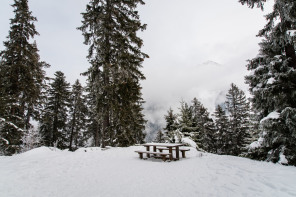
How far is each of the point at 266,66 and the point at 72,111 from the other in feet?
89.3

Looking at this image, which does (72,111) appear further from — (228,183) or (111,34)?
(228,183)

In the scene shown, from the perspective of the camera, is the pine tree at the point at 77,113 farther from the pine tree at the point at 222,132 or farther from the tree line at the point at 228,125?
the pine tree at the point at 222,132

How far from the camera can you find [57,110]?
23.7 meters

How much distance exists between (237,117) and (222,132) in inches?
148

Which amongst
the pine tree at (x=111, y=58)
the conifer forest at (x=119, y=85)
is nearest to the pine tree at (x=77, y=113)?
the conifer forest at (x=119, y=85)

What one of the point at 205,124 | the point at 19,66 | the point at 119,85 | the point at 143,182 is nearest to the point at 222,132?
the point at 205,124

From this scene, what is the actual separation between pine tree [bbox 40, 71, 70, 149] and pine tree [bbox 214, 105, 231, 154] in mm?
26250

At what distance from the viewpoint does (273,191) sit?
358 centimetres

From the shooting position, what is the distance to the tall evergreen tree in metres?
5.78

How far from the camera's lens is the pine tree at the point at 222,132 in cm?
2808

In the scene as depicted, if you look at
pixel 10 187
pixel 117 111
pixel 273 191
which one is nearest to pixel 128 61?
pixel 117 111

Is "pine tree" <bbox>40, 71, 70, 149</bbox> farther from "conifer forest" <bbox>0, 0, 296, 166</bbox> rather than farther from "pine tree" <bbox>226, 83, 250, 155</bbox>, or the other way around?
"pine tree" <bbox>226, 83, 250, 155</bbox>

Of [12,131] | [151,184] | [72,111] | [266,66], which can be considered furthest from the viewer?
[72,111]

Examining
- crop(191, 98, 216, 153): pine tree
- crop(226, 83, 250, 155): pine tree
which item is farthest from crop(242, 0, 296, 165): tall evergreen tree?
crop(191, 98, 216, 153): pine tree
